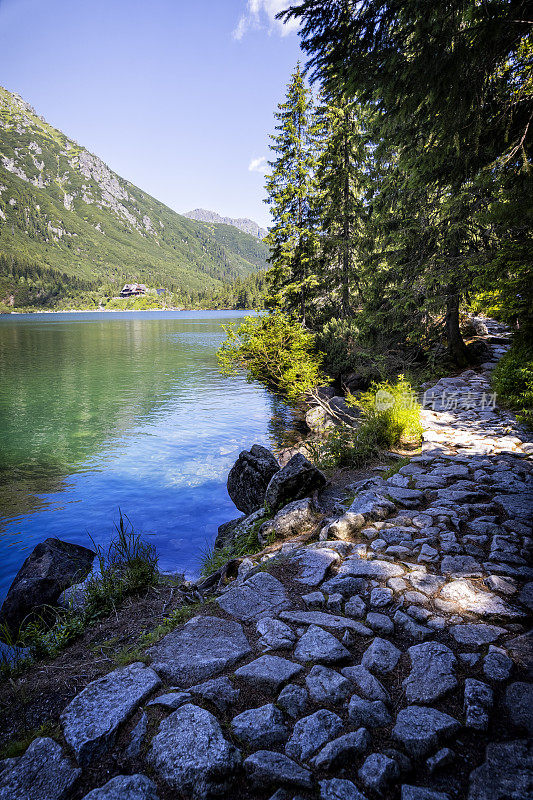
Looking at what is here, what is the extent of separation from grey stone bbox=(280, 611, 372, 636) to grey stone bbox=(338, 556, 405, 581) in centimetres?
52

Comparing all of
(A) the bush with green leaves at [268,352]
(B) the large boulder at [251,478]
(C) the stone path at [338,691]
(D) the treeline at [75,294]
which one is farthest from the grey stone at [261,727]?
(D) the treeline at [75,294]

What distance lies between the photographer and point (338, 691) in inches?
78.3

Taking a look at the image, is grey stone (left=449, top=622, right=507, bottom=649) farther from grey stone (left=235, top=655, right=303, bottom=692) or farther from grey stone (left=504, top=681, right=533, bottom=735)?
grey stone (left=235, top=655, right=303, bottom=692)

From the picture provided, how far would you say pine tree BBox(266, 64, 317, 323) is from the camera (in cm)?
1856

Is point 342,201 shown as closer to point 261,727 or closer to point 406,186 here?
point 406,186

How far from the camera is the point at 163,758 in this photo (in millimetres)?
1662

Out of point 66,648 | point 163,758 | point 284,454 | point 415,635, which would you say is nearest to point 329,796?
point 163,758

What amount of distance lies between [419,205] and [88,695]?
11447 millimetres

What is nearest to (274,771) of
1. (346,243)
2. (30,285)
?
(346,243)

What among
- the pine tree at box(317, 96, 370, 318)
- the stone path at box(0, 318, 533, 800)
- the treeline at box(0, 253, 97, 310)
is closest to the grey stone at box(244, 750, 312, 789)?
the stone path at box(0, 318, 533, 800)

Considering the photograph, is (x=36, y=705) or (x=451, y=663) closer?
(x=451, y=663)

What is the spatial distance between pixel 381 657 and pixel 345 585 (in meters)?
0.79

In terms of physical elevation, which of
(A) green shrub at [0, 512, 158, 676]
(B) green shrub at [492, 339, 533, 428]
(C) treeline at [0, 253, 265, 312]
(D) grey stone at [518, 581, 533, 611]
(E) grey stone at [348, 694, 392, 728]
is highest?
(C) treeline at [0, 253, 265, 312]

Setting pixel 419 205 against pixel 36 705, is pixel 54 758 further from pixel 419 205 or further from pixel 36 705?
pixel 419 205
